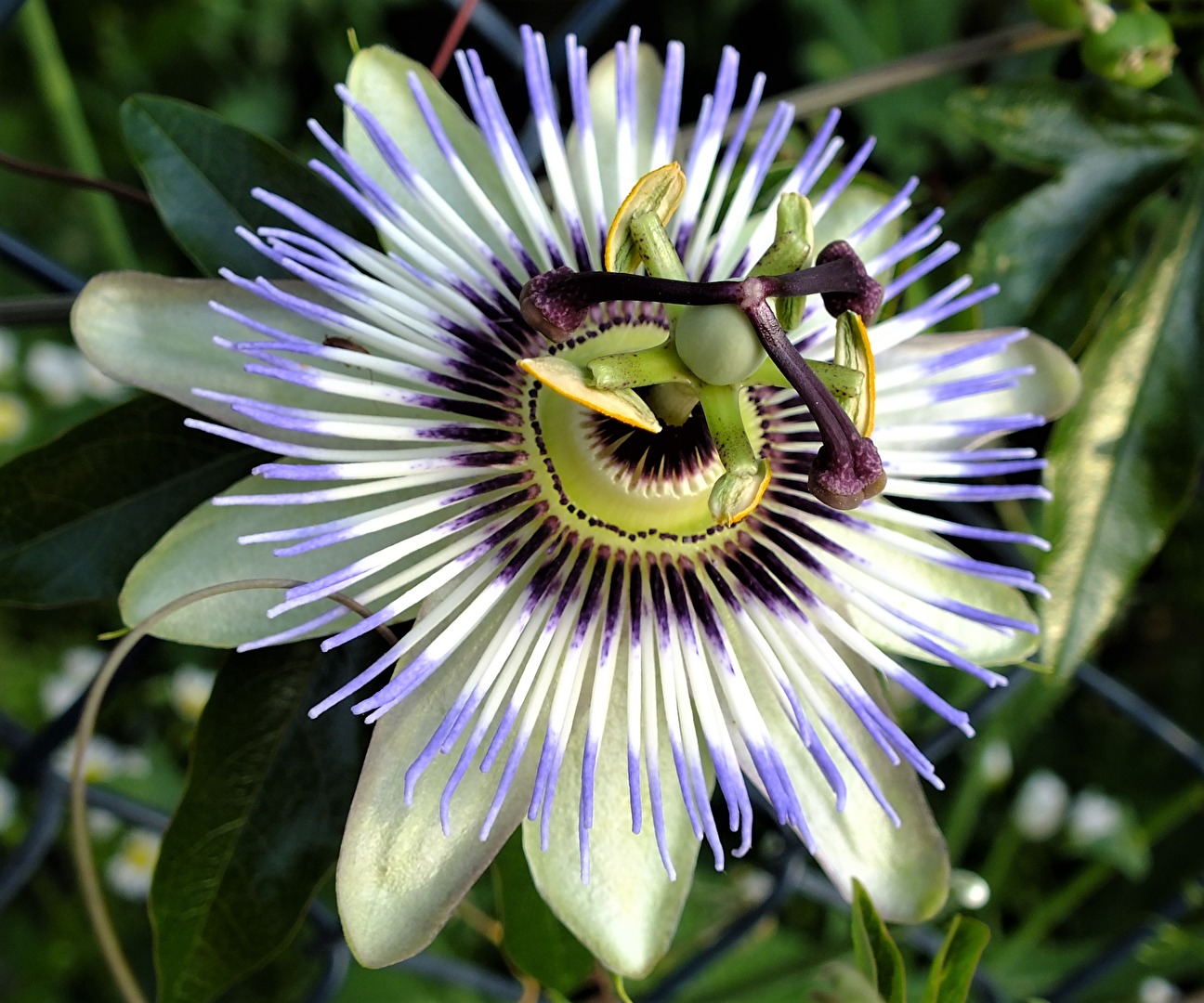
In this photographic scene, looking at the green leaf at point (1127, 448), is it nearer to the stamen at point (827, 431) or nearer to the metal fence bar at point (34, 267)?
the stamen at point (827, 431)

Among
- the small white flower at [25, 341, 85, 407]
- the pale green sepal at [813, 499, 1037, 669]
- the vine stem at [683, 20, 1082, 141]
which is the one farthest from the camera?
the small white flower at [25, 341, 85, 407]

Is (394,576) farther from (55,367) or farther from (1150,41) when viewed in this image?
(55,367)

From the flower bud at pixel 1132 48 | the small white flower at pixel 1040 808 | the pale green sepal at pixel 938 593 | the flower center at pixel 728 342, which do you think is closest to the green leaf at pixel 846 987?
the pale green sepal at pixel 938 593

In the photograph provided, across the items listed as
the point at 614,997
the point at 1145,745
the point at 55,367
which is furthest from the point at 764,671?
the point at 1145,745

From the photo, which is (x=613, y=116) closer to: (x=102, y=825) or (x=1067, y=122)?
(x=1067, y=122)

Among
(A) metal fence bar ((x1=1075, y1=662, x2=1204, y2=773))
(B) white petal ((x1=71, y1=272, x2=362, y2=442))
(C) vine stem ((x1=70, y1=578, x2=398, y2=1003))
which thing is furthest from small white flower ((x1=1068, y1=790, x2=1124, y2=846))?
(B) white petal ((x1=71, y1=272, x2=362, y2=442))

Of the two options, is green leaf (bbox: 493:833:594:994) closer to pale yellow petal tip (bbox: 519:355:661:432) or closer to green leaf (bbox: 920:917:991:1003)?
green leaf (bbox: 920:917:991:1003)
